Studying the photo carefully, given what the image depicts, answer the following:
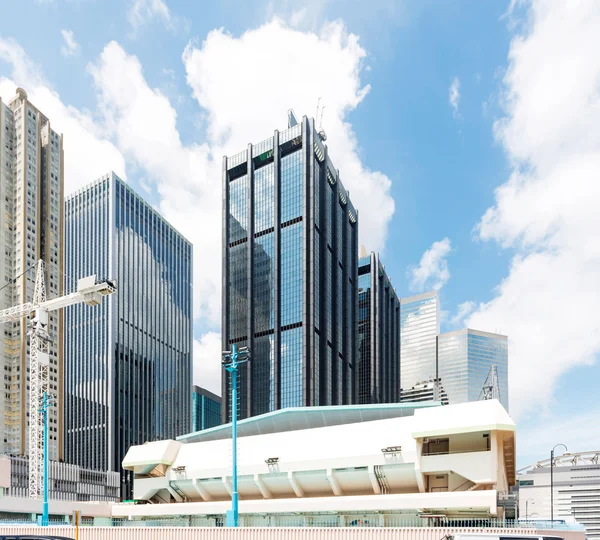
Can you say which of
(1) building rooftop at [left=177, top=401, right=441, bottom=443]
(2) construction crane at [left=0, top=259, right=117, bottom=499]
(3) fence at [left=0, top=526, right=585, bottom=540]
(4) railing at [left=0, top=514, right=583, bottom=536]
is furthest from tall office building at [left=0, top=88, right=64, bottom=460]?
(3) fence at [left=0, top=526, right=585, bottom=540]

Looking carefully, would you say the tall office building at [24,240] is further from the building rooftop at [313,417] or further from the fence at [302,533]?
the fence at [302,533]

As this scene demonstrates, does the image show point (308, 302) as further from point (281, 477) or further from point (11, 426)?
point (281, 477)

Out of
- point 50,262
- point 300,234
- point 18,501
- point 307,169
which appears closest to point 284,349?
point 300,234

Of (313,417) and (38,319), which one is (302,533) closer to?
(313,417)

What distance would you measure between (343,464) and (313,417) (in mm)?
9175

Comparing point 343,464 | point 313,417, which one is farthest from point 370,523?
point 313,417

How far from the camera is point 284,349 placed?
186375mm

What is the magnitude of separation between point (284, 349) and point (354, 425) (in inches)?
4989

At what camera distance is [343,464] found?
58312 mm

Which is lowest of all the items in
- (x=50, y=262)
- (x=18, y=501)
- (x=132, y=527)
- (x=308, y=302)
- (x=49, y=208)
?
(x=18, y=501)

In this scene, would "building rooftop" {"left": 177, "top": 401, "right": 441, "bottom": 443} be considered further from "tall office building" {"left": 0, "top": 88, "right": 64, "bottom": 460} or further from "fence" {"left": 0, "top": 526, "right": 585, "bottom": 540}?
"tall office building" {"left": 0, "top": 88, "right": 64, "bottom": 460}

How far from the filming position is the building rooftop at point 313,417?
6234 cm

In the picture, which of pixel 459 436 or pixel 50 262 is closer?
pixel 459 436

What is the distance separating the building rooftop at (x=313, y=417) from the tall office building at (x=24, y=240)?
12377 centimetres
